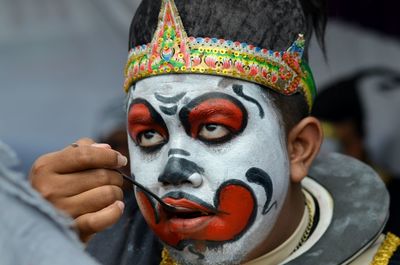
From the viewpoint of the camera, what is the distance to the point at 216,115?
99.0 inches

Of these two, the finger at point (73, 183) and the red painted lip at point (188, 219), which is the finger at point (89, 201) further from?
the red painted lip at point (188, 219)

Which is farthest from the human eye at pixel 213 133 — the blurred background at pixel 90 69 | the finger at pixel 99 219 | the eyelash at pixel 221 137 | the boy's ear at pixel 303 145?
the blurred background at pixel 90 69

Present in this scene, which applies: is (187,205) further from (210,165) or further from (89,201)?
(89,201)

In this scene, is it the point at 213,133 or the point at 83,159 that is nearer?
the point at 83,159

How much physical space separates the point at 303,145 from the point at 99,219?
66 cm

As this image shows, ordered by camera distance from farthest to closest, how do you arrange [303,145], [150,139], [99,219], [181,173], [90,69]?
[90,69]
[303,145]
[150,139]
[181,173]
[99,219]

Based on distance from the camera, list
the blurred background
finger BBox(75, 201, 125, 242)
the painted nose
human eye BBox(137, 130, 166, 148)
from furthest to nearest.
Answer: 1. the blurred background
2. human eye BBox(137, 130, 166, 148)
3. the painted nose
4. finger BBox(75, 201, 125, 242)

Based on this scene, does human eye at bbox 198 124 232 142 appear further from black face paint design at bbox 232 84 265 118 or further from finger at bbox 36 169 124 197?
finger at bbox 36 169 124 197

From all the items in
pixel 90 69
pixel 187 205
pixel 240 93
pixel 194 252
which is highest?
pixel 240 93

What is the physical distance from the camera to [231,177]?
248cm

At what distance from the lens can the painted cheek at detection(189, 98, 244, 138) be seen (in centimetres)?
250

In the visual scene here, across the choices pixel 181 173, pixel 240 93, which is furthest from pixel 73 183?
pixel 240 93

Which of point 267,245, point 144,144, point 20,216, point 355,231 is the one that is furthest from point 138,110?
point 20,216

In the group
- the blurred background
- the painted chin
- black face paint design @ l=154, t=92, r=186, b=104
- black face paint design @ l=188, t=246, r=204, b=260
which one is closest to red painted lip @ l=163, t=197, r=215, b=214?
the painted chin
